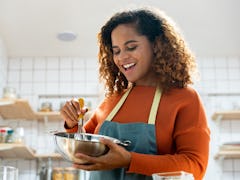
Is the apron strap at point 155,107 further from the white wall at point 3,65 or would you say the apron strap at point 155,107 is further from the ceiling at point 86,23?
the white wall at point 3,65

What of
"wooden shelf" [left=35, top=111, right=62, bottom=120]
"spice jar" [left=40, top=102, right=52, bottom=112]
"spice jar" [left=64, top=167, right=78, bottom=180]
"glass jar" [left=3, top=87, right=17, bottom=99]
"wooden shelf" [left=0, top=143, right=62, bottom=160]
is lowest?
"spice jar" [left=64, top=167, right=78, bottom=180]

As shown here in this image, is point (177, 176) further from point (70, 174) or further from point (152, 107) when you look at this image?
point (70, 174)

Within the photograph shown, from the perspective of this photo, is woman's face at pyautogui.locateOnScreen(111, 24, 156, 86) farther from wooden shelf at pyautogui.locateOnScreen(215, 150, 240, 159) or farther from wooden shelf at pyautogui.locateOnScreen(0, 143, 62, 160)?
wooden shelf at pyautogui.locateOnScreen(215, 150, 240, 159)

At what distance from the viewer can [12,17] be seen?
3344 millimetres

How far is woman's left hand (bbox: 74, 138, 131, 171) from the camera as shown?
1.09m

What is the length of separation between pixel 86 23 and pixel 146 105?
219 centimetres

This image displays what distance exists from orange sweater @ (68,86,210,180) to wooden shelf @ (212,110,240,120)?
2.27 m

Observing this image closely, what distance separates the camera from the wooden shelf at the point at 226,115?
354 cm

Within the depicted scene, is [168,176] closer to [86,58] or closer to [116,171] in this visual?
[116,171]

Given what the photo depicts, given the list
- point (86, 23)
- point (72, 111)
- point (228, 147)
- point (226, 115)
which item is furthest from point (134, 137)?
point (226, 115)

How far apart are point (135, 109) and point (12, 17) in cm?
223

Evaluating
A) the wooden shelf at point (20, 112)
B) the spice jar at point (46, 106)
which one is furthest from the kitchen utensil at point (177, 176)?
the spice jar at point (46, 106)

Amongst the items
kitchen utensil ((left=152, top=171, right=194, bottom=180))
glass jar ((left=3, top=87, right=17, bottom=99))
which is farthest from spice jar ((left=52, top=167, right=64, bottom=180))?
kitchen utensil ((left=152, top=171, right=194, bottom=180))

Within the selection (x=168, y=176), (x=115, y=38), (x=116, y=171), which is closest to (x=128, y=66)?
(x=115, y=38)
